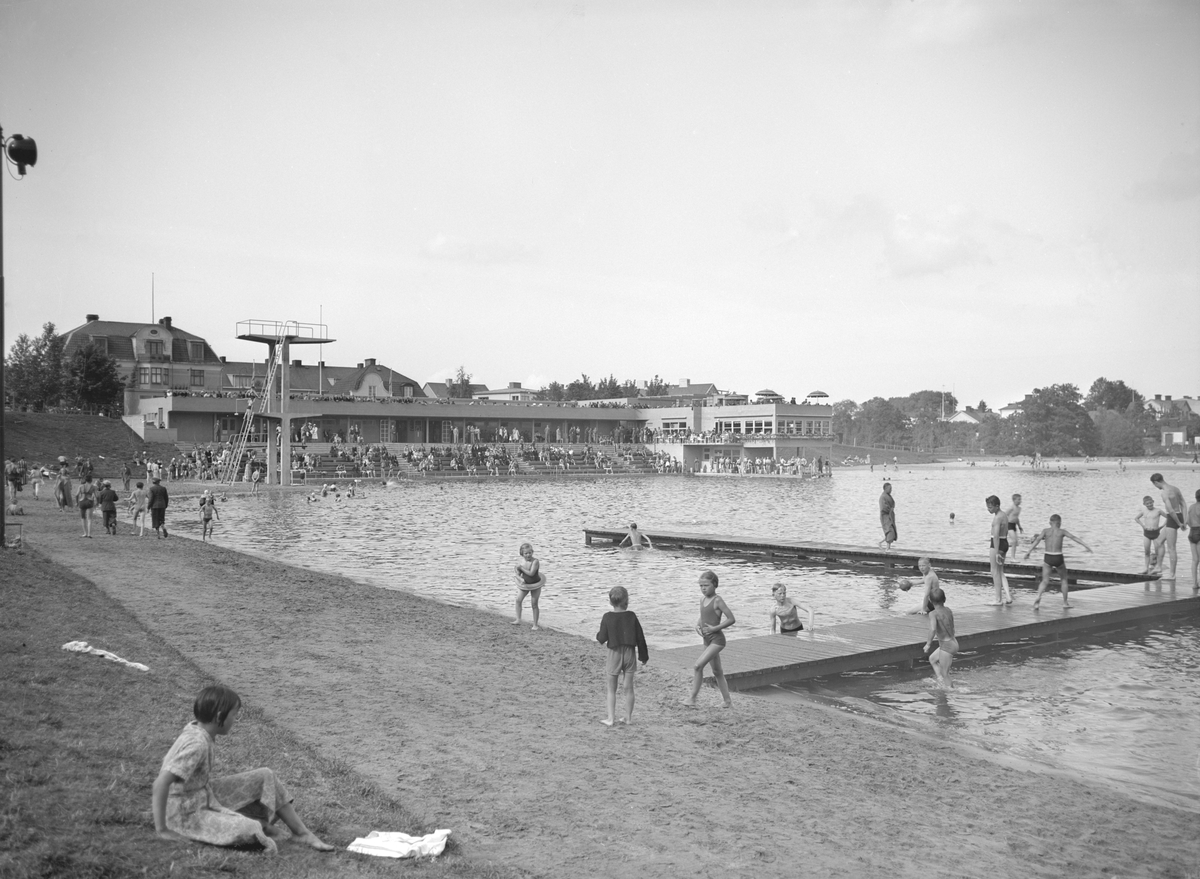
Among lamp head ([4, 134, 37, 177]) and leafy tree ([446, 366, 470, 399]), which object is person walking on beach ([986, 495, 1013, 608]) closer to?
lamp head ([4, 134, 37, 177])

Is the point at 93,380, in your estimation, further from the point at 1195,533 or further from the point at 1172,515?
the point at 1195,533

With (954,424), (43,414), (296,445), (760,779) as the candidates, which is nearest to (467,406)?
(296,445)

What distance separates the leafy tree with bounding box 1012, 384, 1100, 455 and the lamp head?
152 m

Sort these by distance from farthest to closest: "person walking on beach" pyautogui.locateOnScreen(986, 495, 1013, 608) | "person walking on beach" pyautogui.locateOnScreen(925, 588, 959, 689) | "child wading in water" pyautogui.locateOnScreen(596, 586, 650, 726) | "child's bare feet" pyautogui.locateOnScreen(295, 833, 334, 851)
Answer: "person walking on beach" pyautogui.locateOnScreen(986, 495, 1013, 608) < "person walking on beach" pyautogui.locateOnScreen(925, 588, 959, 689) < "child wading in water" pyautogui.locateOnScreen(596, 586, 650, 726) < "child's bare feet" pyautogui.locateOnScreen(295, 833, 334, 851)

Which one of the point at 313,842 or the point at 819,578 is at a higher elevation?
the point at 313,842

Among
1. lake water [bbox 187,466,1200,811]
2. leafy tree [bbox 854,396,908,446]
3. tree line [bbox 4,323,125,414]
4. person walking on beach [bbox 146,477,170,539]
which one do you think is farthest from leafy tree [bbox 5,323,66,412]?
leafy tree [bbox 854,396,908,446]

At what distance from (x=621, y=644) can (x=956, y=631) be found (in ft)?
26.3

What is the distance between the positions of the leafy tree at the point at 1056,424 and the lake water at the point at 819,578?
93.7 m

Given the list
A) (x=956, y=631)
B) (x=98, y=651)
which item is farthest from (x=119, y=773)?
(x=956, y=631)

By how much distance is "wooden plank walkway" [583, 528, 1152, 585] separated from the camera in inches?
900

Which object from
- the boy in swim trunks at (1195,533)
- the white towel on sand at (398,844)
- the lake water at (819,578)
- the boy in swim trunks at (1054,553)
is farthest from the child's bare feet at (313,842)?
the boy in swim trunks at (1195,533)

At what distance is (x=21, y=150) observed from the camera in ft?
45.3

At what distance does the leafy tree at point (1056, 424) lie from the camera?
148375 mm

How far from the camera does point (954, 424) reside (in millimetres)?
190625
